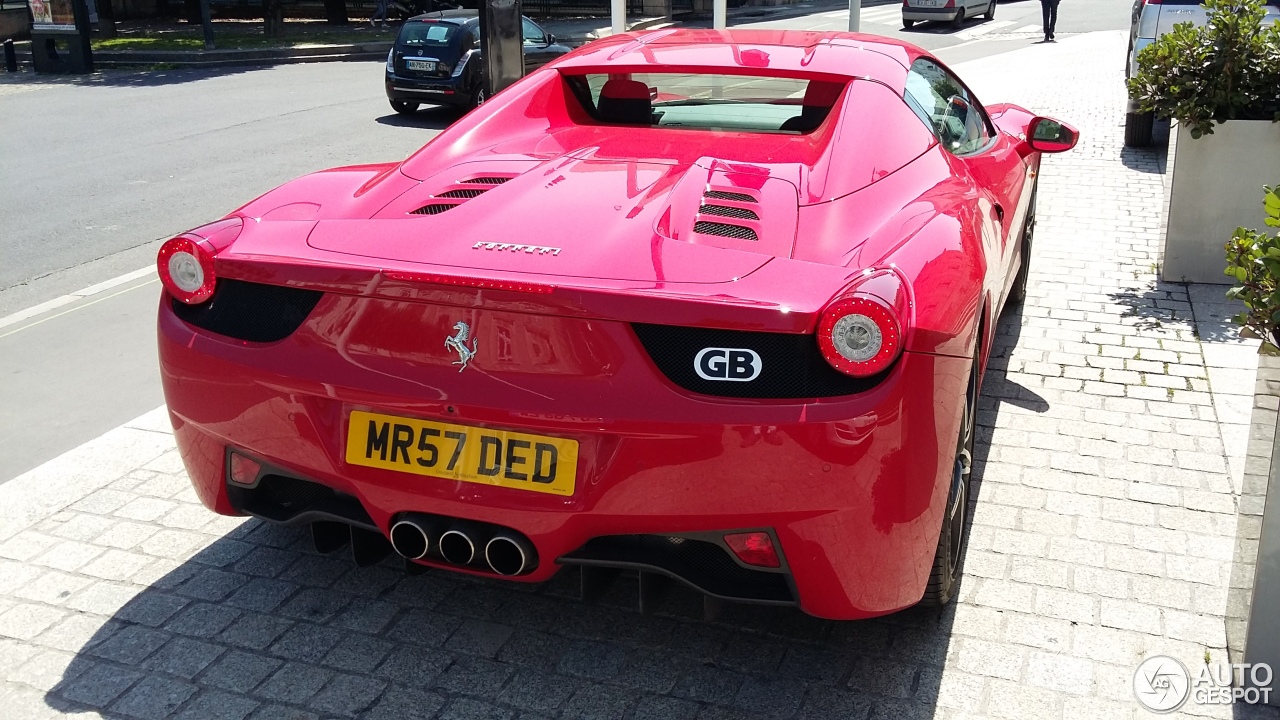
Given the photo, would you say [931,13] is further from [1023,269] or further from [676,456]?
[676,456]

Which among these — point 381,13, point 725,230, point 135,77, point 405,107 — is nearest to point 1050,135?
point 725,230

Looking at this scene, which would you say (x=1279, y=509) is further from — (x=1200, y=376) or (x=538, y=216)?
(x=1200, y=376)

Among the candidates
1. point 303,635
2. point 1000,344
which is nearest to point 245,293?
point 303,635

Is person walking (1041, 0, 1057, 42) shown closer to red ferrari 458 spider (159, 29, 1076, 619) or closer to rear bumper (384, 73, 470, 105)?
rear bumper (384, 73, 470, 105)

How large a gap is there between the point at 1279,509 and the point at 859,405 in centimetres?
114

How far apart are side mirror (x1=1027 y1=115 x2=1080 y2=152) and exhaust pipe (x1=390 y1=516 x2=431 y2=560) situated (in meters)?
3.20

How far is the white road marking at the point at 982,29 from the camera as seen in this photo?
28.0 m

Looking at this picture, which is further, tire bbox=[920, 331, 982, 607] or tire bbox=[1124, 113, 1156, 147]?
tire bbox=[1124, 113, 1156, 147]

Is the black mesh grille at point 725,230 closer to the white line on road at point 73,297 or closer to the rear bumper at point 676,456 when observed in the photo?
the rear bumper at point 676,456

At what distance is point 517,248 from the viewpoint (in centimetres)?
277

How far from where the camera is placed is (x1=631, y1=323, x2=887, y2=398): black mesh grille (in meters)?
2.54

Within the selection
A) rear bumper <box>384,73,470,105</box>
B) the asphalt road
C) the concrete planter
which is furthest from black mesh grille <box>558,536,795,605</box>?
rear bumper <box>384,73,470,105</box>

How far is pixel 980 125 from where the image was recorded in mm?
4742

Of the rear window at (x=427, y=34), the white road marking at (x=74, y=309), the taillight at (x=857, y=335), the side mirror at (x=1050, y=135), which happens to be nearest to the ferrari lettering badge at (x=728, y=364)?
the taillight at (x=857, y=335)
